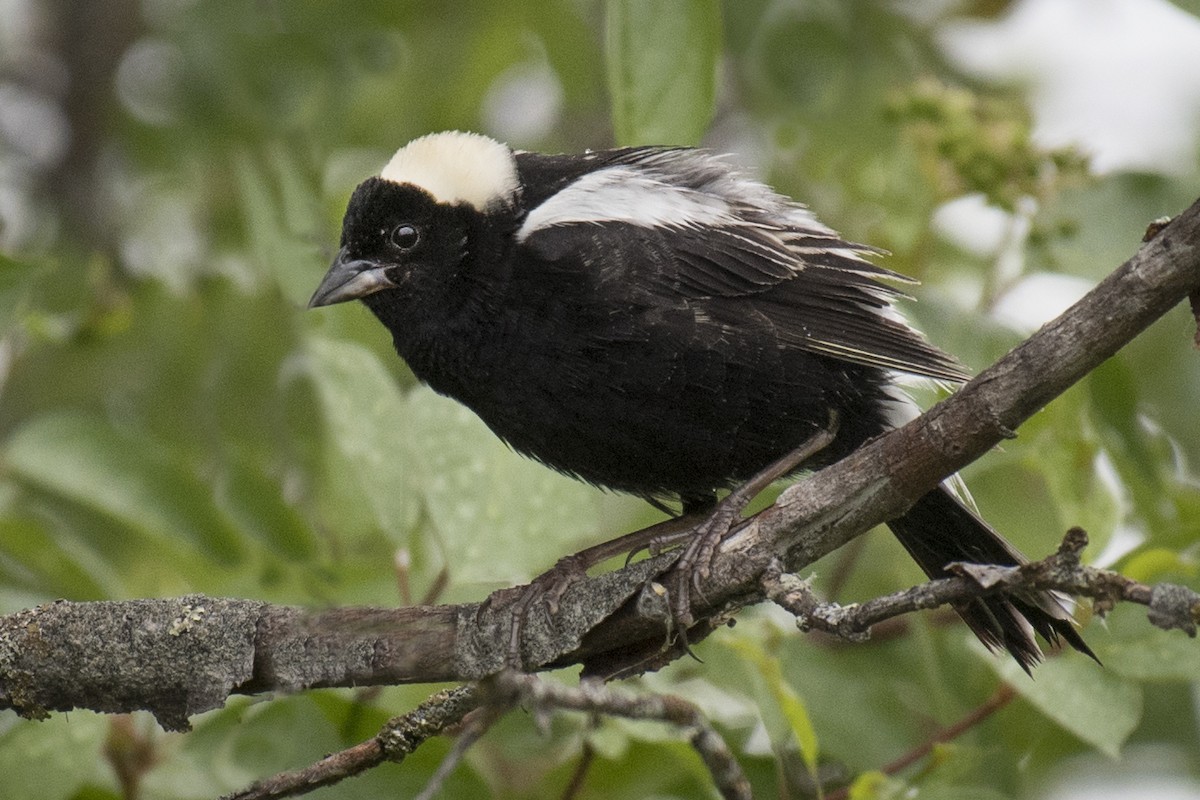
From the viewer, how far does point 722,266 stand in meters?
3.35

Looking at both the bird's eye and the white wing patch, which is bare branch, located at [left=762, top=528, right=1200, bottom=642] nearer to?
the white wing patch

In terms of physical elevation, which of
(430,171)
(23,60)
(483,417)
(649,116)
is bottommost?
(483,417)

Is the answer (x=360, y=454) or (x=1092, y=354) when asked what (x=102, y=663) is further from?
(x=1092, y=354)

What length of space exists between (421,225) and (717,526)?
1.13m

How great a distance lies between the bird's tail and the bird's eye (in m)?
1.39

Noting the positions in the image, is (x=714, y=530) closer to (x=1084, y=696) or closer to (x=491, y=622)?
(x=491, y=622)

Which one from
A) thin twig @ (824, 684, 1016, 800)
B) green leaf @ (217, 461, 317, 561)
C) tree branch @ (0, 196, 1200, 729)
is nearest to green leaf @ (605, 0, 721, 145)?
tree branch @ (0, 196, 1200, 729)

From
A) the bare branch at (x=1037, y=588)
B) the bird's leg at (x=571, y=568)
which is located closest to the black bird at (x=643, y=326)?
the bird's leg at (x=571, y=568)

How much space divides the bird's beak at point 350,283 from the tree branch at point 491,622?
1.00 meters

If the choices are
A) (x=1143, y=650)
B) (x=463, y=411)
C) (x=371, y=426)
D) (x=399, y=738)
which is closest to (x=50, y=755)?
(x=399, y=738)

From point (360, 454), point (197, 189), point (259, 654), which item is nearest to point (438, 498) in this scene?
point (360, 454)

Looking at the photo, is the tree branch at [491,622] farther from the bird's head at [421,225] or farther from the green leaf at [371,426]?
the bird's head at [421,225]

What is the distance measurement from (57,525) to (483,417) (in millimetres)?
1158

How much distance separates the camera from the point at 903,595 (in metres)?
2.04
